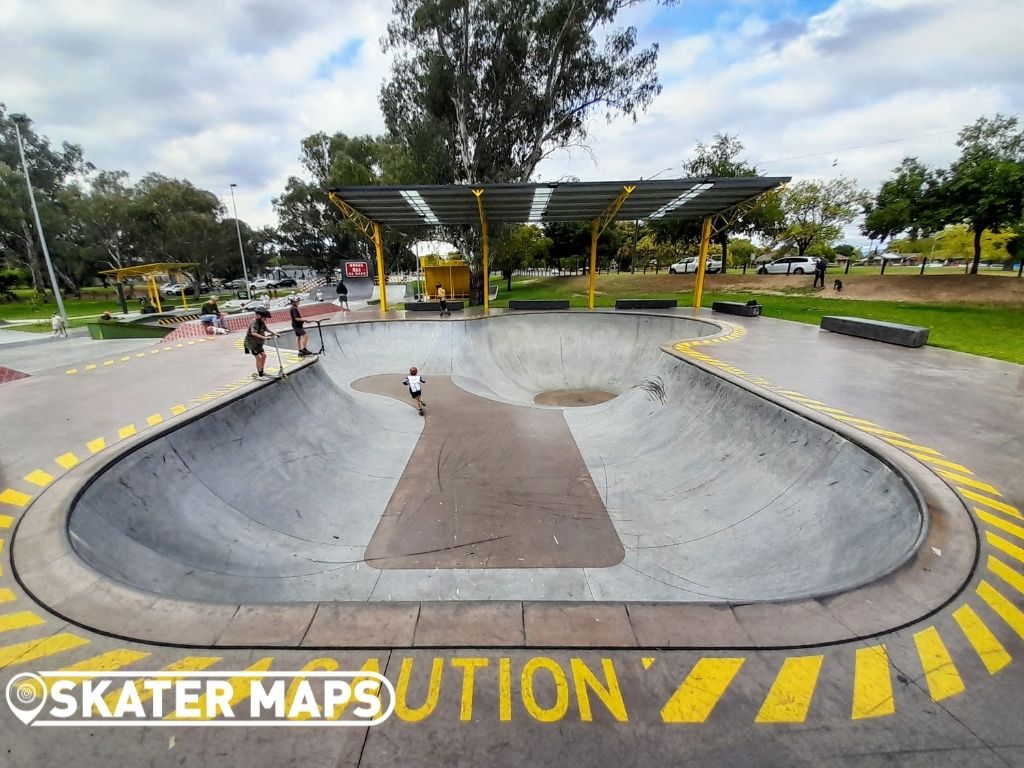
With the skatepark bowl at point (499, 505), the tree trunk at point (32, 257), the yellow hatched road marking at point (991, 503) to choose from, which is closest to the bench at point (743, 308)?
the skatepark bowl at point (499, 505)

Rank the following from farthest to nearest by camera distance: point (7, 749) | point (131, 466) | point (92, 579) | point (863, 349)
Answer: point (863, 349)
point (131, 466)
point (92, 579)
point (7, 749)

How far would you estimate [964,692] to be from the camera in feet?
7.37

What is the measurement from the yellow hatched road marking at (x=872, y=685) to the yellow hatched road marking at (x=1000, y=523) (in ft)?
7.67

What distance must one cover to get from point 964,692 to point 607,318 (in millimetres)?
17373

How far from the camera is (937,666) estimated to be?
2.40 metres

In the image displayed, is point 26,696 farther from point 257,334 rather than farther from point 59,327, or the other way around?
point 59,327

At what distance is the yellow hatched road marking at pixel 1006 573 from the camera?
9.78 ft

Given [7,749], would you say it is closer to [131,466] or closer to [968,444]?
[131,466]

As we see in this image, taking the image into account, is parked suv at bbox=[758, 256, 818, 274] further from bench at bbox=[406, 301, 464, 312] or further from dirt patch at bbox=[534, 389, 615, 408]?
dirt patch at bbox=[534, 389, 615, 408]

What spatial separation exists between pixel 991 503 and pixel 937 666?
108 inches

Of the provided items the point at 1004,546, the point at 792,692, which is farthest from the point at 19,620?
the point at 1004,546

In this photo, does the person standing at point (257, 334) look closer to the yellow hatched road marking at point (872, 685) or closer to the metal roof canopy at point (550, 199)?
the metal roof canopy at point (550, 199)

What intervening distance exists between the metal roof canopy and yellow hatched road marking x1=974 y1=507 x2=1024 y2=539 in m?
14.1

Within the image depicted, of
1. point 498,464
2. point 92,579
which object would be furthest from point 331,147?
point 92,579
